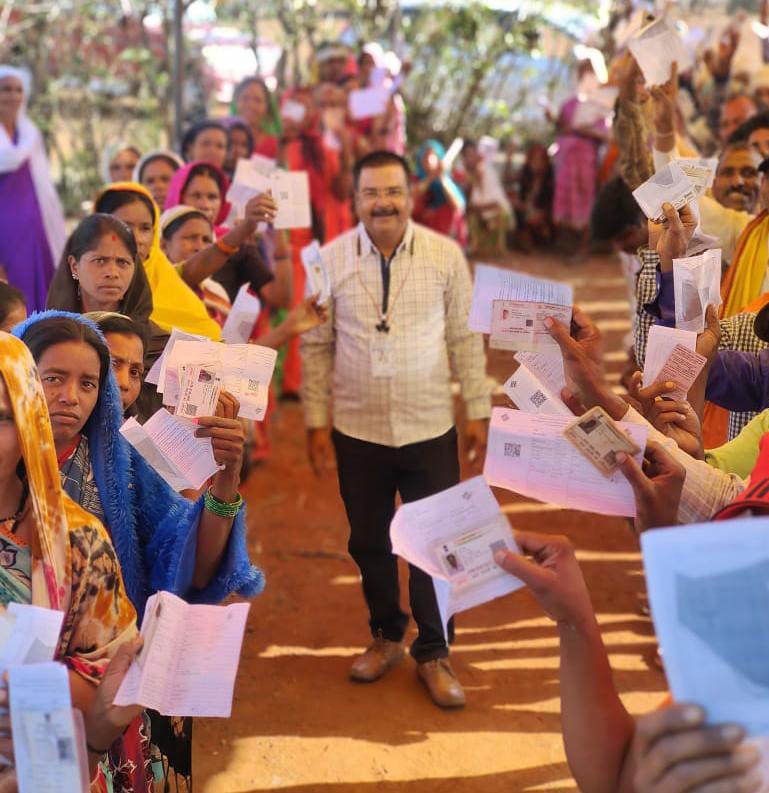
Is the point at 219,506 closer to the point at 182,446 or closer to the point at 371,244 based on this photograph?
the point at 182,446

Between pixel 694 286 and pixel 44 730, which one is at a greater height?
pixel 694 286

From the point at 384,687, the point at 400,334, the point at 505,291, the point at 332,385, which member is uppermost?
the point at 505,291

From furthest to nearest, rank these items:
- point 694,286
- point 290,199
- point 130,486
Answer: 1. point 290,199
2. point 694,286
3. point 130,486

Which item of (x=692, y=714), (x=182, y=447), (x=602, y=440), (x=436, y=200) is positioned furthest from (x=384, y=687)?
(x=436, y=200)

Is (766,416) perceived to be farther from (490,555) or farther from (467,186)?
(467,186)

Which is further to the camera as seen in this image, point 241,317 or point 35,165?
point 35,165

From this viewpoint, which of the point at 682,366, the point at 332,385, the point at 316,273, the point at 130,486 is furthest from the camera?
the point at 332,385

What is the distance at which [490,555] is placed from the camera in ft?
5.83

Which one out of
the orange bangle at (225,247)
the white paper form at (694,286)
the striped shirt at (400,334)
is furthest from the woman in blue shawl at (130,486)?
the orange bangle at (225,247)

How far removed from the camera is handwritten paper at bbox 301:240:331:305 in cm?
392

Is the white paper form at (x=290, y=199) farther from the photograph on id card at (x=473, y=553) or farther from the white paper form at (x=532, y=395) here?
the photograph on id card at (x=473, y=553)

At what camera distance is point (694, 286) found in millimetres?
2725

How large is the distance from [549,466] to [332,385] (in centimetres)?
290

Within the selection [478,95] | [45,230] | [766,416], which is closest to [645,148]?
[766,416]
